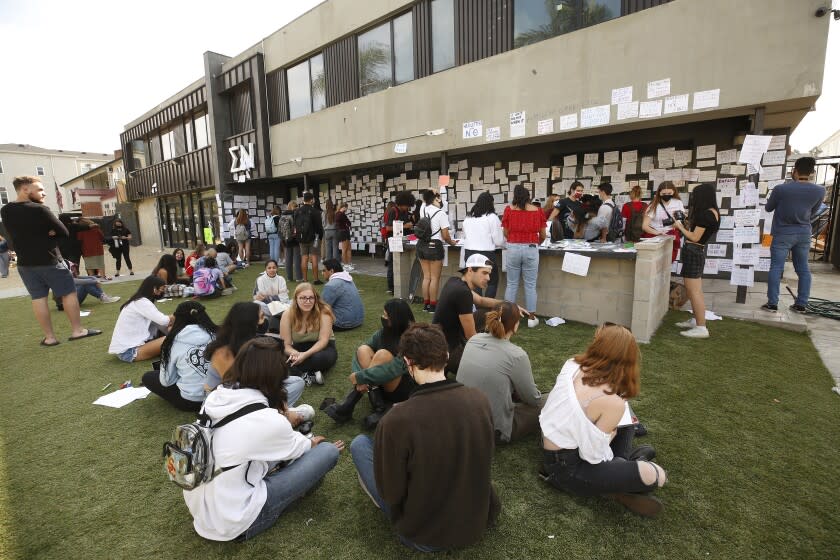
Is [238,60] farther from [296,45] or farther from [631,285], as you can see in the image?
[631,285]

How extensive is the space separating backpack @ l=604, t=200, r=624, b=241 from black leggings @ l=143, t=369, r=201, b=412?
6.68 m

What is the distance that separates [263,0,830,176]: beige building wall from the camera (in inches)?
217

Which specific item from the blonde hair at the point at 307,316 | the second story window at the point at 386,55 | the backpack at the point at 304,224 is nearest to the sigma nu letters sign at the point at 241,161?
the second story window at the point at 386,55

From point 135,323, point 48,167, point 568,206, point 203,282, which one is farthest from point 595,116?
point 48,167

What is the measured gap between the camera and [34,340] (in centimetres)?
619

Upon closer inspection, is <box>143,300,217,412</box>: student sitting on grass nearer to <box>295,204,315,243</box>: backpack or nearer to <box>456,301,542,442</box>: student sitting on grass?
<box>456,301,542,442</box>: student sitting on grass

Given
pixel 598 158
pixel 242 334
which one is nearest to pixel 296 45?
pixel 598 158

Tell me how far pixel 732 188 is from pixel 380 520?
8.04m

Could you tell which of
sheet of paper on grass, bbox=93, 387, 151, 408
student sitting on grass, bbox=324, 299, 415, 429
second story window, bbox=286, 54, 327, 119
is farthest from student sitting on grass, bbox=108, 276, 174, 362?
second story window, bbox=286, 54, 327, 119

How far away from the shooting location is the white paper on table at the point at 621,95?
21.9 ft

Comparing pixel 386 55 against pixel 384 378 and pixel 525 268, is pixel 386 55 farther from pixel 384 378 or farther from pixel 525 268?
pixel 384 378

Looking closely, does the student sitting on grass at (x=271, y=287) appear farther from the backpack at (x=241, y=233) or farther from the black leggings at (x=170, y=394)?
the backpack at (x=241, y=233)

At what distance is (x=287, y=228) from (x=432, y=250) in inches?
176

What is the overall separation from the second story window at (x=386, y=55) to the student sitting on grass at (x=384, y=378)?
26.7 ft
